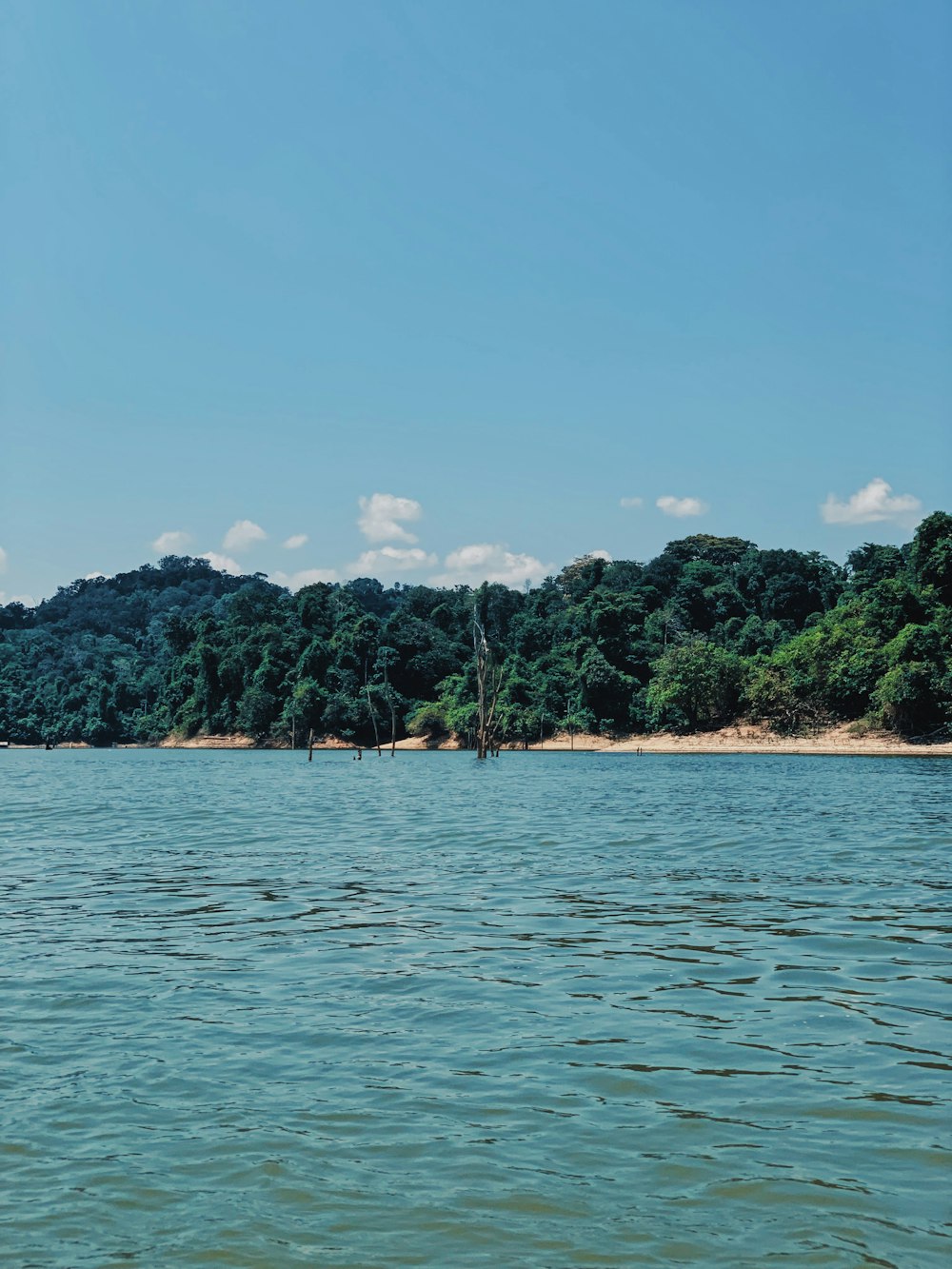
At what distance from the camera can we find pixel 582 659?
121562 mm

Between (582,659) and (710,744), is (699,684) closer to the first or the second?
(710,744)

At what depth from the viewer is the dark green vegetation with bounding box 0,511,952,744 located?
90.7 m

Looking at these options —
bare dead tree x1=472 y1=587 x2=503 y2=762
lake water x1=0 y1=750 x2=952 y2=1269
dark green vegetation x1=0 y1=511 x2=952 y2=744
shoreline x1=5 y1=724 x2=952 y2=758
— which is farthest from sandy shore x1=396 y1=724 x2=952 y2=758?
lake water x1=0 y1=750 x2=952 y2=1269

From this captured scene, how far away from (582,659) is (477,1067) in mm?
113866

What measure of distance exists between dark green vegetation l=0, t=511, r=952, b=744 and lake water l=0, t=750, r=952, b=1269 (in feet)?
237

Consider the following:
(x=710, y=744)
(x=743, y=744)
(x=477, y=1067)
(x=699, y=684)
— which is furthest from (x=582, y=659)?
(x=477, y=1067)

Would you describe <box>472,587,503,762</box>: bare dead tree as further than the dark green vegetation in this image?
No

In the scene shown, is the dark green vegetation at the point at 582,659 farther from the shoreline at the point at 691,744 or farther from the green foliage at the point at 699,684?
the shoreline at the point at 691,744

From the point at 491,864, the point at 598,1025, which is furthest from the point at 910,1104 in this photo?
the point at 491,864

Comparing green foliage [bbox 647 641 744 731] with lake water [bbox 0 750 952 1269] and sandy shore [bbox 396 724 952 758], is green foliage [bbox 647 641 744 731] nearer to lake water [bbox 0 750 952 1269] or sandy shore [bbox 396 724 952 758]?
sandy shore [bbox 396 724 952 758]

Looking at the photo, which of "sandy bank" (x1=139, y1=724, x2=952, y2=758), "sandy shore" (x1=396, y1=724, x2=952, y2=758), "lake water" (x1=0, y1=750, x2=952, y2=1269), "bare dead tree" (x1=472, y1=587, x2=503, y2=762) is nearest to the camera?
"lake water" (x1=0, y1=750, x2=952, y2=1269)

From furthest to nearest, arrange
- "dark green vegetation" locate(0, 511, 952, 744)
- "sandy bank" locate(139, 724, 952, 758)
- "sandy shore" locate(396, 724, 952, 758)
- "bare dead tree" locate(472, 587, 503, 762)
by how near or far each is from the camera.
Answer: "dark green vegetation" locate(0, 511, 952, 744) < "bare dead tree" locate(472, 587, 503, 762) < "sandy bank" locate(139, 724, 952, 758) < "sandy shore" locate(396, 724, 952, 758)

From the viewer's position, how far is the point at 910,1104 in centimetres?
737

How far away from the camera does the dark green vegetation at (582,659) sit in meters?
90.7
